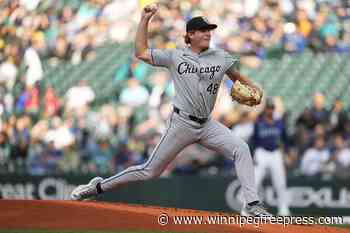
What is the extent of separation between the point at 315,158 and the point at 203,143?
6.73 m

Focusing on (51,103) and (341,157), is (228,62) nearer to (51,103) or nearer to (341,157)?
(341,157)

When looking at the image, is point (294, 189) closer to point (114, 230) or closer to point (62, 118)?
point (62, 118)

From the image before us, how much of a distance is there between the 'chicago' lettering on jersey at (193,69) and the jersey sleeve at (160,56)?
0.12m

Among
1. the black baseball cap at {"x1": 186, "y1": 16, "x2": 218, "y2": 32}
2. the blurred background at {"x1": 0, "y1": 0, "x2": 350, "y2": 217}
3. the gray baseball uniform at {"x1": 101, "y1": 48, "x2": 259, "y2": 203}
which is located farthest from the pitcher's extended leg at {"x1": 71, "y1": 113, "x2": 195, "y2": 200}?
Answer: the blurred background at {"x1": 0, "y1": 0, "x2": 350, "y2": 217}

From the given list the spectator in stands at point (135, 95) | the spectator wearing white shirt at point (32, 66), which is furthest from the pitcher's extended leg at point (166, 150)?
the spectator wearing white shirt at point (32, 66)

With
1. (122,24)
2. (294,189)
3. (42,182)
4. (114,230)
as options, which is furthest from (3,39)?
(114,230)

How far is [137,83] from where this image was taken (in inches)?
598

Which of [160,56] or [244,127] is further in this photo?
[244,127]

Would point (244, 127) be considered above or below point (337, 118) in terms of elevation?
below

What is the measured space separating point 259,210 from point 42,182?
7753 millimetres

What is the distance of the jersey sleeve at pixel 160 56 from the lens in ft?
23.6

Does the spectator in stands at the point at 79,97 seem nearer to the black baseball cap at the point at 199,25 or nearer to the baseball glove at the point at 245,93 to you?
the baseball glove at the point at 245,93

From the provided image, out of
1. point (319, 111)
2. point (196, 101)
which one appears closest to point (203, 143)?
point (196, 101)

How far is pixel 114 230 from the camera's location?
293 inches
